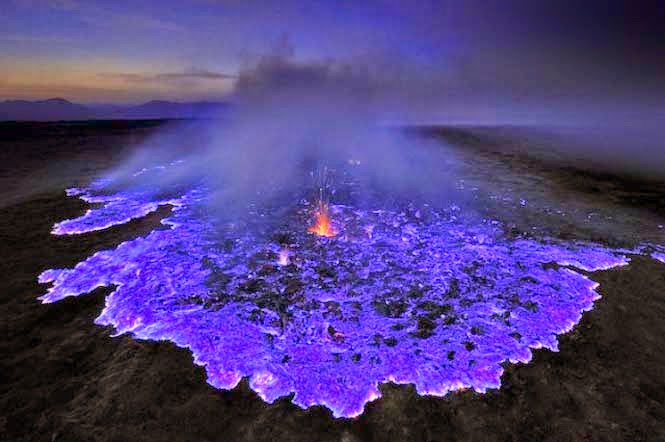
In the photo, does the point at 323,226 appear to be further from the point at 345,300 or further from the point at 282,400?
the point at 282,400

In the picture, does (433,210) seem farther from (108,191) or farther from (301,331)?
(108,191)

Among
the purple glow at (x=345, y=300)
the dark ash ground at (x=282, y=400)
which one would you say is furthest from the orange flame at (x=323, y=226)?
the dark ash ground at (x=282, y=400)

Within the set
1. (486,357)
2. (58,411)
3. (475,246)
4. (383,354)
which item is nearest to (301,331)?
(383,354)

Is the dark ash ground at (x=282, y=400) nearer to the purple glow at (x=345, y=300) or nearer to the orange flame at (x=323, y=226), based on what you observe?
the purple glow at (x=345, y=300)

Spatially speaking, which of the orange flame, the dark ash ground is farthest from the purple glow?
the orange flame

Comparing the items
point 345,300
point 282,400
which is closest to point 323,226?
point 345,300

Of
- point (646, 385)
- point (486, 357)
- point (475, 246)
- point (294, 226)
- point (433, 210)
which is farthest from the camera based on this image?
point (433, 210)
